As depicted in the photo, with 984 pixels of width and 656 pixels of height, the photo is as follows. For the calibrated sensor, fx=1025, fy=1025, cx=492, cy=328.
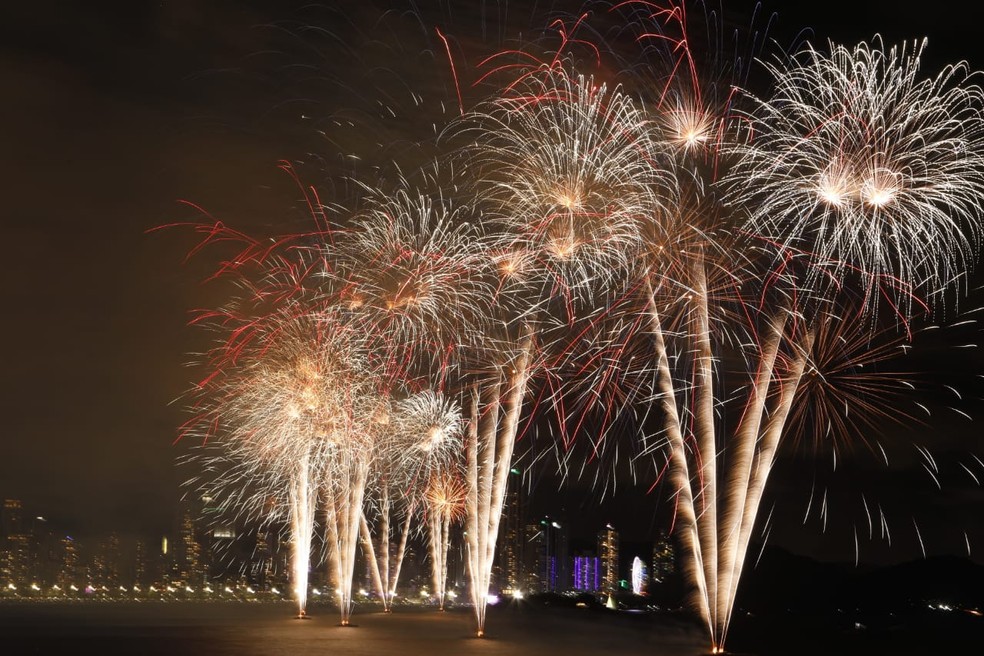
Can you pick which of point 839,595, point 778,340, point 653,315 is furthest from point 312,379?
point 839,595

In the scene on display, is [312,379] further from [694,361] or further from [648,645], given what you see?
[648,645]

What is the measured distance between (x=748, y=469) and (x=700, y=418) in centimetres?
172

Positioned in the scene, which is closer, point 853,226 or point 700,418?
point 853,226

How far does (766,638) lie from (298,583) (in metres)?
38.7

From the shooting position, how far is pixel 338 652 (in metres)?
49.9

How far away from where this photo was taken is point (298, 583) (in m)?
64.0

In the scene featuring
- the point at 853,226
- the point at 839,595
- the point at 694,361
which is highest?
the point at 853,226

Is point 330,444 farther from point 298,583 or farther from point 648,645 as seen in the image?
point 648,645

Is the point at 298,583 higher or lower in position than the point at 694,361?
lower

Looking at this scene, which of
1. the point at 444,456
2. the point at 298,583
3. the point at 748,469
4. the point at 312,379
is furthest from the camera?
the point at 298,583

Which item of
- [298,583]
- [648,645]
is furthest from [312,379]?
[648,645]

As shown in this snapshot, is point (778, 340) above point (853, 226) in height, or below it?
below

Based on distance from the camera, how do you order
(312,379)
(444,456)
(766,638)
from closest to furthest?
1. (312,379)
2. (444,456)
3. (766,638)

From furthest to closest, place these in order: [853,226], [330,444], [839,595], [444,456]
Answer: [839,595] → [444,456] → [330,444] → [853,226]
